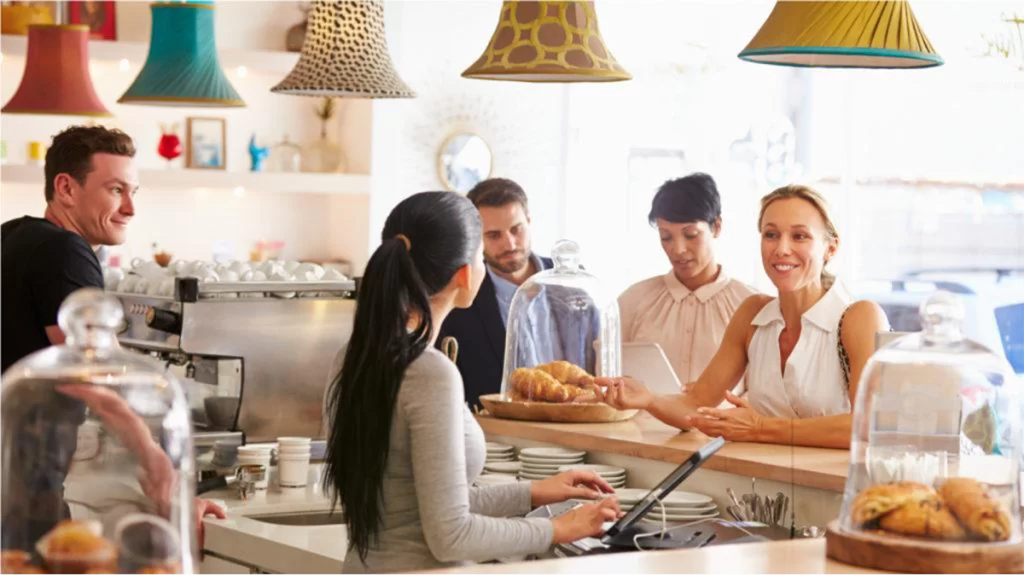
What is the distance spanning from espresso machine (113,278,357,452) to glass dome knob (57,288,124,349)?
2546mm

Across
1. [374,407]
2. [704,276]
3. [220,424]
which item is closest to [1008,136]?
[704,276]

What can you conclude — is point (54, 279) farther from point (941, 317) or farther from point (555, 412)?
point (941, 317)

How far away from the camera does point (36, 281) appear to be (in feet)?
11.2

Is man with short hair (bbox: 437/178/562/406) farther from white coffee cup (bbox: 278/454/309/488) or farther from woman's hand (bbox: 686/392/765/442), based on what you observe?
woman's hand (bbox: 686/392/765/442)

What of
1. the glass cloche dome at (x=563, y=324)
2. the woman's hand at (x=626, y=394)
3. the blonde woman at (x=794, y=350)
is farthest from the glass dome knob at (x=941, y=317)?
the glass cloche dome at (x=563, y=324)

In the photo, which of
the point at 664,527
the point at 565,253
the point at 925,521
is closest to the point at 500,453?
the point at 565,253

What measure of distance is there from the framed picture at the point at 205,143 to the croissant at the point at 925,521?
6.81m

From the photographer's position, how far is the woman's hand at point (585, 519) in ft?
8.82

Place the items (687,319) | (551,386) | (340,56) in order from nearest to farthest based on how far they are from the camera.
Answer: (551,386) < (340,56) < (687,319)

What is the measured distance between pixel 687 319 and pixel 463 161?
4.16m

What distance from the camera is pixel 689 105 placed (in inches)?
372

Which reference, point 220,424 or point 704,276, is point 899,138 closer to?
point 704,276

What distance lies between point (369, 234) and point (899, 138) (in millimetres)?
3151

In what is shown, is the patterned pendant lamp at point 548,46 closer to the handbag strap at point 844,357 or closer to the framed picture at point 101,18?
the handbag strap at point 844,357
